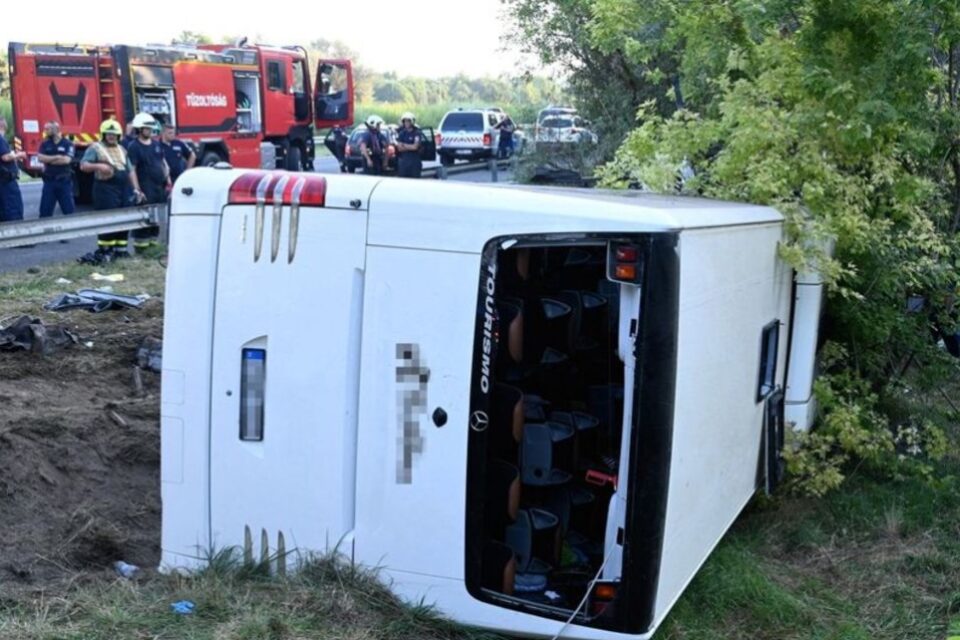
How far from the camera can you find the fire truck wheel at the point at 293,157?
28.9 m

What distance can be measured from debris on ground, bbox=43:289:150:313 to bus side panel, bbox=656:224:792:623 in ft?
20.5

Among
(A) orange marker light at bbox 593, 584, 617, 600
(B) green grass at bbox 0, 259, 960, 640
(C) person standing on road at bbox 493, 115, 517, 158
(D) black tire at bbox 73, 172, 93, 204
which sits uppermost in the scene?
(C) person standing on road at bbox 493, 115, 517, 158

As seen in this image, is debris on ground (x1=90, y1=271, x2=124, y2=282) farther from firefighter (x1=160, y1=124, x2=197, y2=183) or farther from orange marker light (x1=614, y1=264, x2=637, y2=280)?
orange marker light (x1=614, y1=264, x2=637, y2=280)

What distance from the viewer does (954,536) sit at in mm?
6504

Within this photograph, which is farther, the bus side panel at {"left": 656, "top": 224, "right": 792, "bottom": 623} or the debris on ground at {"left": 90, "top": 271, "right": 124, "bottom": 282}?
the debris on ground at {"left": 90, "top": 271, "right": 124, "bottom": 282}

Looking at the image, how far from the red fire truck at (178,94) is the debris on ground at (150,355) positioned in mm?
11812

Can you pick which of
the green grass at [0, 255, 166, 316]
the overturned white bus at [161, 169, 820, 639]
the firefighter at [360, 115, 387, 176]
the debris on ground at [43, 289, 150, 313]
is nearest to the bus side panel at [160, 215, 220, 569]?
the overturned white bus at [161, 169, 820, 639]

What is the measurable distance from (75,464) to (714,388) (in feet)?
12.1

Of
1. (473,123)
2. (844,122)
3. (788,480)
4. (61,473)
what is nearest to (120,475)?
(61,473)

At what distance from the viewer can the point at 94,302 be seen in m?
10.2

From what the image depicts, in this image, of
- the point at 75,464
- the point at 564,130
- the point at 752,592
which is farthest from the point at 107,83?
the point at 752,592

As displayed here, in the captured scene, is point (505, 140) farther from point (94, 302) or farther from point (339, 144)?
point (94, 302)

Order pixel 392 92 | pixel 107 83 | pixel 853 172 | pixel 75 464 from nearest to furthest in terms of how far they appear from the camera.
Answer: pixel 75 464, pixel 853 172, pixel 107 83, pixel 392 92

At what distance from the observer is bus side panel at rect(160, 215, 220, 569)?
449 cm
